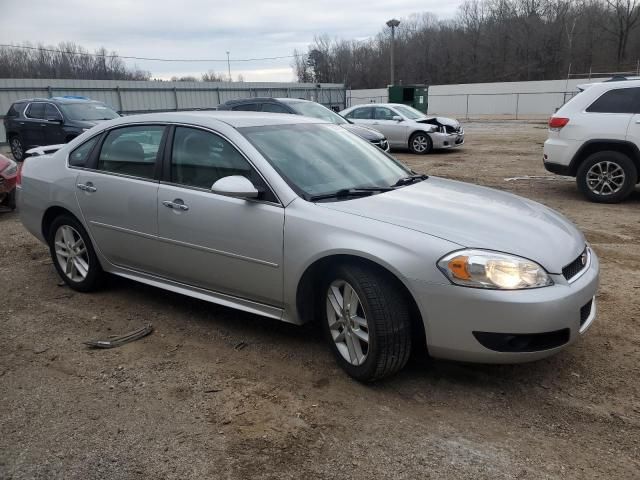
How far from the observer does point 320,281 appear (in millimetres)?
3383

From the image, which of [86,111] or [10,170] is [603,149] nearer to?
[10,170]

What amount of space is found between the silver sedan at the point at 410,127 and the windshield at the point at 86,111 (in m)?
7.09

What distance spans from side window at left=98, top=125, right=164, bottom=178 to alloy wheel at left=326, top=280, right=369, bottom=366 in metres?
1.83

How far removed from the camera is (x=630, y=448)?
2596mm

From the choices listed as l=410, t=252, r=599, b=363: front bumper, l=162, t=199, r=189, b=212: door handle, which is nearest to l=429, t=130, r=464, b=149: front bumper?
l=162, t=199, r=189, b=212: door handle

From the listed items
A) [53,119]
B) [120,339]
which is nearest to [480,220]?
[120,339]

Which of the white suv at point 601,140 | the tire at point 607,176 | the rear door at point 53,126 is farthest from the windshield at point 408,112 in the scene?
the rear door at point 53,126

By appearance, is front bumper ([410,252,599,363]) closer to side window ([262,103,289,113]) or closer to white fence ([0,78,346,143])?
side window ([262,103,289,113])

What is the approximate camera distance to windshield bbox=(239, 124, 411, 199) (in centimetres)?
359

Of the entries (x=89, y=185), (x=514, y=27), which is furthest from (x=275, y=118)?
(x=514, y=27)

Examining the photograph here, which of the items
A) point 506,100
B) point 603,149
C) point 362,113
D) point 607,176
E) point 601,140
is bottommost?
point 607,176

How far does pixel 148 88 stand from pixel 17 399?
81.7ft

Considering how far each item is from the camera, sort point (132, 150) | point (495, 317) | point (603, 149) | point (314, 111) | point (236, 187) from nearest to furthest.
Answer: point (495, 317)
point (236, 187)
point (132, 150)
point (603, 149)
point (314, 111)

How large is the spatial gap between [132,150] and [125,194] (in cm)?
41
